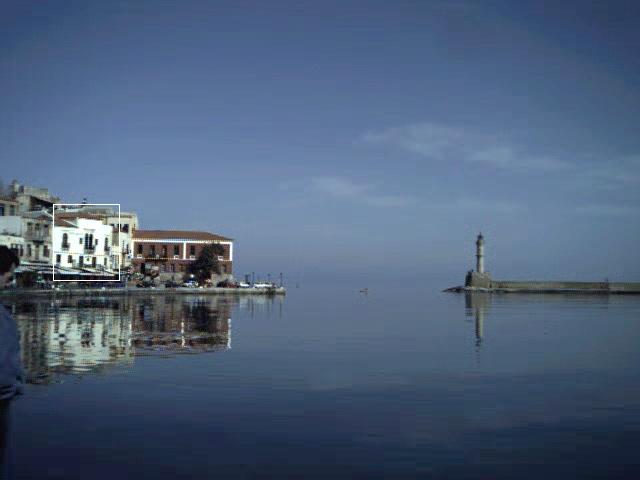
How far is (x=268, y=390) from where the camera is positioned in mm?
17562

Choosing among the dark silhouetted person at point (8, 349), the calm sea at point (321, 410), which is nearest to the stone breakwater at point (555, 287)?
the calm sea at point (321, 410)

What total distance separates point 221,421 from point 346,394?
451 centimetres

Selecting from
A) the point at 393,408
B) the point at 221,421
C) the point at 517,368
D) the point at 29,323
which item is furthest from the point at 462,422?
the point at 29,323

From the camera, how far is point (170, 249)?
119312mm

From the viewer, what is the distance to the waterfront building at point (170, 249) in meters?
118

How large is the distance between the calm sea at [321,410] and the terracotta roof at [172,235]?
90.3m

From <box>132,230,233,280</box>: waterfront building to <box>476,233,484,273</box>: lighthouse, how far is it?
48.3 meters

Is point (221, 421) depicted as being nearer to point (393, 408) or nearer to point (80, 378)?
point (393, 408)

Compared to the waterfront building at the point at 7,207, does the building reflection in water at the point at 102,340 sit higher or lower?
lower

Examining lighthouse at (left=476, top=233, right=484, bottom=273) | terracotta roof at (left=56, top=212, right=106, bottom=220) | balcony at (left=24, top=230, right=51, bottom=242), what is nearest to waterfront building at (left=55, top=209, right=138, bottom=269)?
terracotta roof at (left=56, top=212, right=106, bottom=220)

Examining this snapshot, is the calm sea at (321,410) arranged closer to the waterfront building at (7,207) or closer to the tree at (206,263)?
the waterfront building at (7,207)

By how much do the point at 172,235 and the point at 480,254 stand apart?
198ft

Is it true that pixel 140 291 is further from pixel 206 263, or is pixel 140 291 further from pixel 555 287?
pixel 555 287

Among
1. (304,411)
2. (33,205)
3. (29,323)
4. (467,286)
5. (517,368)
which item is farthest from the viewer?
(467,286)
